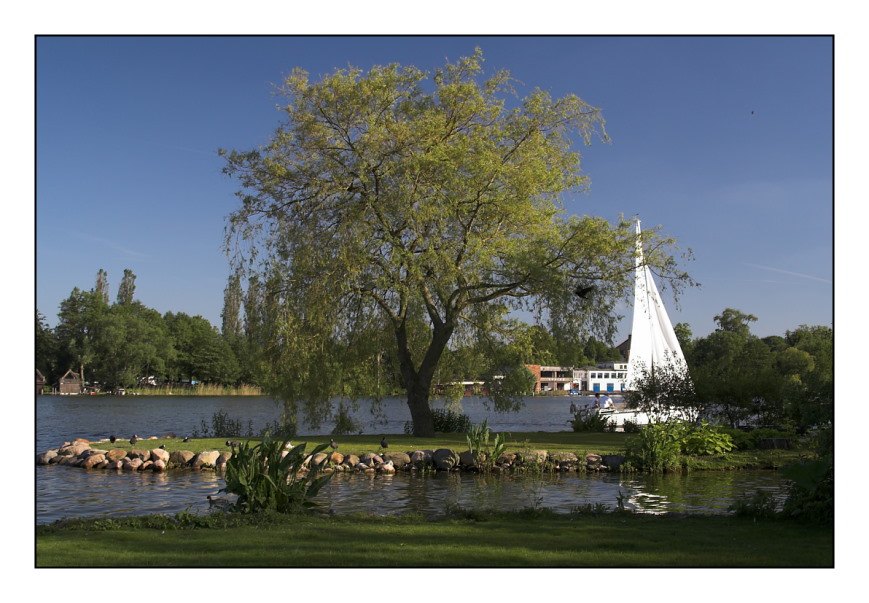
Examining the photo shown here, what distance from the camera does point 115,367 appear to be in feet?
255

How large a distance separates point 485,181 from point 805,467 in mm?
13641

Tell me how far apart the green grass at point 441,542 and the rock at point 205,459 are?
7.95 m

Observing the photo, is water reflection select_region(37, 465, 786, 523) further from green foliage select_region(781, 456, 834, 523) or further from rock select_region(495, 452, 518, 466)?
green foliage select_region(781, 456, 834, 523)

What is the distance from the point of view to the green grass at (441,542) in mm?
7227

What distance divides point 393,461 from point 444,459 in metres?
1.16

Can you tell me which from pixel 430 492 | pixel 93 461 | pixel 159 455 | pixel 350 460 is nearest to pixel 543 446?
pixel 350 460

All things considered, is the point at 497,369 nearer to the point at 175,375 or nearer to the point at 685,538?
the point at 685,538

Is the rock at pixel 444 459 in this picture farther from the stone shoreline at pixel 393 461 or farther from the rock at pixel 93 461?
the rock at pixel 93 461

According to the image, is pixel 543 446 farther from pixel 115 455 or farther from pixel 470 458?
pixel 115 455

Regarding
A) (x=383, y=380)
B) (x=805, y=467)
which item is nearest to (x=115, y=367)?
(x=383, y=380)

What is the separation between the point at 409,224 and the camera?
22109mm

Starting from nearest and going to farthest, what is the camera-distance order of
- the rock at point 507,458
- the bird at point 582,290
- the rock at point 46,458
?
1. the rock at point 507,458
2. the rock at point 46,458
3. the bird at point 582,290

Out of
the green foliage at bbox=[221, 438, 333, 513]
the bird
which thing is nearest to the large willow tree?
the bird

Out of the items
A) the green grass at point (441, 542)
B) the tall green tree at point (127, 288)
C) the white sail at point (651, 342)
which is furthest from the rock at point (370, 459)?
the tall green tree at point (127, 288)
